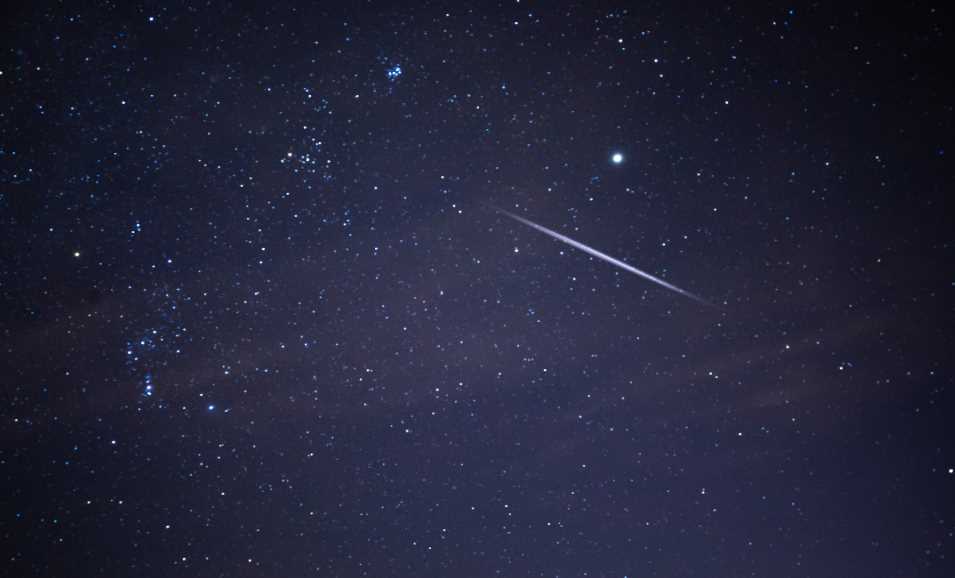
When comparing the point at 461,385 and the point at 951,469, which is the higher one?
the point at 461,385

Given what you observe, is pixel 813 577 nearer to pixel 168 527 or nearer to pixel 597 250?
pixel 597 250

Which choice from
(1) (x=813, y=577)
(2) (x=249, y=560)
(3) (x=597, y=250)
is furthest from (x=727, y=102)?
(2) (x=249, y=560)

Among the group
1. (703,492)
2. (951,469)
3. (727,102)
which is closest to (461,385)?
(703,492)

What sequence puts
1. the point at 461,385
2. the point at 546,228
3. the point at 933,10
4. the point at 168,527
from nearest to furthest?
1. the point at 933,10
2. the point at 546,228
3. the point at 461,385
4. the point at 168,527

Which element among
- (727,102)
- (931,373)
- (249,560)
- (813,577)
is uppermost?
(727,102)

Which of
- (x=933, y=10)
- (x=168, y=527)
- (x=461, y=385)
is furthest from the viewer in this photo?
(x=168, y=527)

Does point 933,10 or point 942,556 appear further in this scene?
point 942,556

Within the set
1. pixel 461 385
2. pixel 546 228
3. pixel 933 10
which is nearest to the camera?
pixel 933 10

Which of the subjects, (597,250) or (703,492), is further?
(703,492)

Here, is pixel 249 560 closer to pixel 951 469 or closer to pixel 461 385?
pixel 461 385
